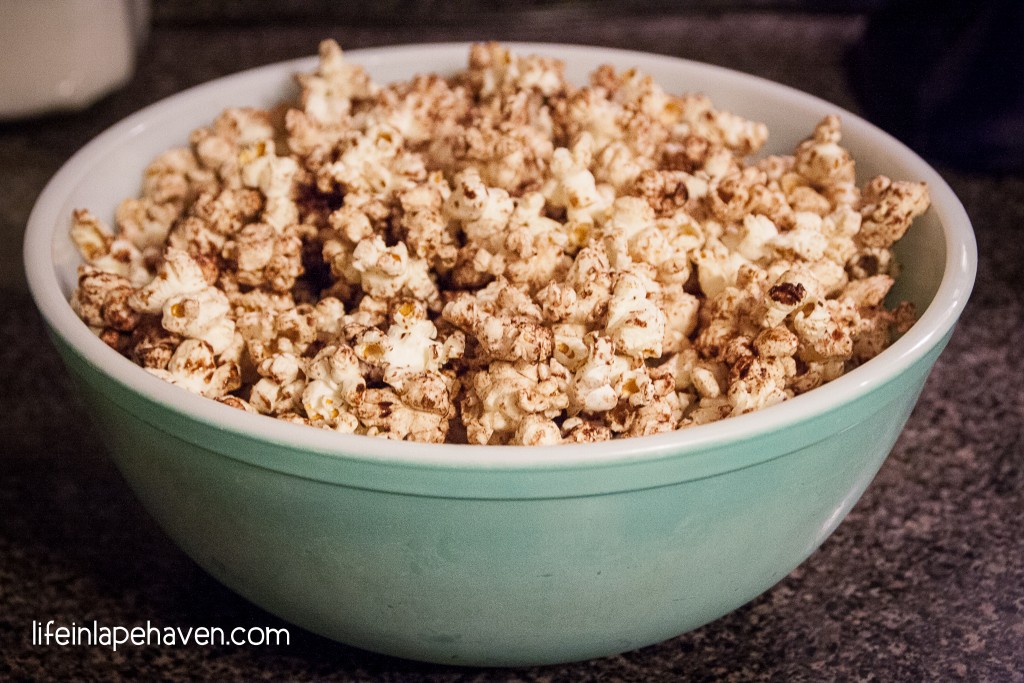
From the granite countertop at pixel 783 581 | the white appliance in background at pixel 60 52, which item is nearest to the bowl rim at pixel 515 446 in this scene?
the granite countertop at pixel 783 581

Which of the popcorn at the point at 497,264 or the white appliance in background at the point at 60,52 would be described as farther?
the white appliance in background at the point at 60,52

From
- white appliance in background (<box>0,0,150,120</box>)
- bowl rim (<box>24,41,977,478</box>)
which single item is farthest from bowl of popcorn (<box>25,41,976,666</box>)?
white appliance in background (<box>0,0,150,120</box>)

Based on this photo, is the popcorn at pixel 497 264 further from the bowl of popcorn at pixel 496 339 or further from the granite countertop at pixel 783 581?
the granite countertop at pixel 783 581

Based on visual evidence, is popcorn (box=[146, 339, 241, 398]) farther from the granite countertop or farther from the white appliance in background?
the white appliance in background

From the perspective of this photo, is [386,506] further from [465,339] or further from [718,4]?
[718,4]

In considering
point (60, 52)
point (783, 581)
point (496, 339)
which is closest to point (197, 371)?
point (496, 339)

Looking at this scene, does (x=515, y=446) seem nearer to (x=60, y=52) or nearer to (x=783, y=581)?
(x=783, y=581)

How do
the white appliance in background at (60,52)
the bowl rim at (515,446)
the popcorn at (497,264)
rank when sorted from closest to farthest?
the bowl rim at (515,446) → the popcorn at (497,264) → the white appliance in background at (60,52)
